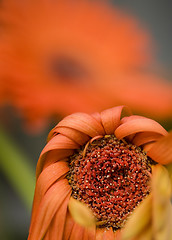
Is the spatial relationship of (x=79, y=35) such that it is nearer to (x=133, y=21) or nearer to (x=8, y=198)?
(x=133, y=21)

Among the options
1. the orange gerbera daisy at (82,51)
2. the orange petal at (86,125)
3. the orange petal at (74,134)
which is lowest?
the orange petal at (74,134)

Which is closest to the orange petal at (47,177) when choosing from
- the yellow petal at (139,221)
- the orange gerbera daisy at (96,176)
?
the orange gerbera daisy at (96,176)

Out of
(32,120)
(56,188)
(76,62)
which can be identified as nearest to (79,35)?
(76,62)

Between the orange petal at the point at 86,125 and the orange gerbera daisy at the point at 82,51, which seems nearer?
the orange petal at the point at 86,125

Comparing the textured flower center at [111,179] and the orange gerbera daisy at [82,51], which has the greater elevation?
the orange gerbera daisy at [82,51]

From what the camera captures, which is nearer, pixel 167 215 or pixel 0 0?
pixel 167 215

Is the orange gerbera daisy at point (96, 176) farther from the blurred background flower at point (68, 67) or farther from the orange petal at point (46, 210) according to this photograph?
the blurred background flower at point (68, 67)

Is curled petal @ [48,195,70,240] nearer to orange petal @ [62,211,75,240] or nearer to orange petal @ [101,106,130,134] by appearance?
orange petal @ [62,211,75,240]
